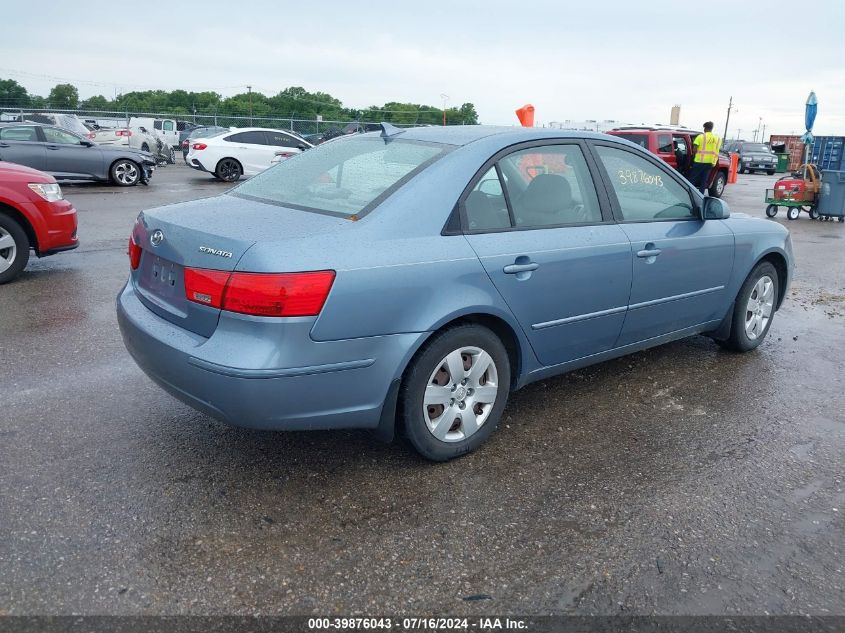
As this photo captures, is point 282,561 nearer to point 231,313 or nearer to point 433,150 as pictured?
point 231,313

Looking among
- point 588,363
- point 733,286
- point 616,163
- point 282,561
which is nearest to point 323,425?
point 282,561

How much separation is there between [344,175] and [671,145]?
58.1 ft

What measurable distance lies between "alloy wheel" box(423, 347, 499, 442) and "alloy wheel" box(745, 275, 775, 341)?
8.63 ft

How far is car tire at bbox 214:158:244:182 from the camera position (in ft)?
66.5

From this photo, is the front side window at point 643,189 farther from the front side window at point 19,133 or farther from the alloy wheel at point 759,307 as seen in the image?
the front side window at point 19,133

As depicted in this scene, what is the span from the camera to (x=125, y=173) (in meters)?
17.3

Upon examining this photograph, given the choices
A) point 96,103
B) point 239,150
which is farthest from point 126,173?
point 96,103

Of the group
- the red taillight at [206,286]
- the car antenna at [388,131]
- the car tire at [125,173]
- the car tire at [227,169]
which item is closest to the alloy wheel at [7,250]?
the car antenna at [388,131]

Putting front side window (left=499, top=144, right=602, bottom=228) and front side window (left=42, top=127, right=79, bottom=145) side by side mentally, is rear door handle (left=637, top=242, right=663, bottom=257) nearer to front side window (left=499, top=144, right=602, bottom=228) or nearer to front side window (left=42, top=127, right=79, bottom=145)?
front side window (left=499, top=144, right=602, bottom=228)

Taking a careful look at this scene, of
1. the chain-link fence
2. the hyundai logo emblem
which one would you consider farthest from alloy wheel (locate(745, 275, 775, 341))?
the chain-link fence

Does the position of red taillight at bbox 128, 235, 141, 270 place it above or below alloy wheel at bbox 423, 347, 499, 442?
above

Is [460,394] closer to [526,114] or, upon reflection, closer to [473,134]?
[473,134]

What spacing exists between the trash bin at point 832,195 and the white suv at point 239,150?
1288cm

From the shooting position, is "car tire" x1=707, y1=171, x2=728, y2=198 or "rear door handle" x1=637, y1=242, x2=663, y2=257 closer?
"rear door handle" x1=637, y1=242, x2=663, y2=257
